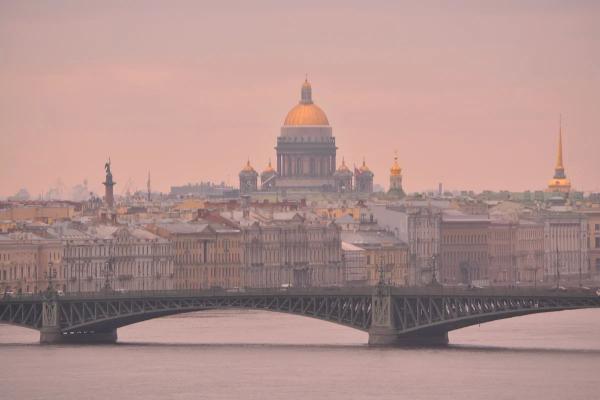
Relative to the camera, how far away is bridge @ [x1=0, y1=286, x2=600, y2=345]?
10356cm

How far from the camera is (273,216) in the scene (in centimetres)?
15512

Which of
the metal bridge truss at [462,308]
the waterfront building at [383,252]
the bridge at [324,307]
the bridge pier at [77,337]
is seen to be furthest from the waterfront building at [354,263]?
the metal bridge truss at [462,308]

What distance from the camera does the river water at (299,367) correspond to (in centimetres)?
9381

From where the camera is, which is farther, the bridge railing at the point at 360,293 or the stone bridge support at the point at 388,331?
the stone bridge support at the point at 388,331

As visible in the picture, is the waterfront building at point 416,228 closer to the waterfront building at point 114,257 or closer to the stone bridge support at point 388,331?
the waterfront building at point 114,257

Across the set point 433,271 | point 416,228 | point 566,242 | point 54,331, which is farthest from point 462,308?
point 566,242

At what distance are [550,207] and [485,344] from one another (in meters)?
75.5

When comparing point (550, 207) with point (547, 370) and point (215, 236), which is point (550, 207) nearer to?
point (215, 236)

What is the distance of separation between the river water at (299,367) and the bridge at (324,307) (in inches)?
31.9

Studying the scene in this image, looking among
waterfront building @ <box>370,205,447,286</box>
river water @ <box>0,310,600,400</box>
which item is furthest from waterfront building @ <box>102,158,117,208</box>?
river water @ <box>0,310,600,400</box>

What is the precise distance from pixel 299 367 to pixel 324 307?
7.43 m

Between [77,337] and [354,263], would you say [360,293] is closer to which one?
[77,337]

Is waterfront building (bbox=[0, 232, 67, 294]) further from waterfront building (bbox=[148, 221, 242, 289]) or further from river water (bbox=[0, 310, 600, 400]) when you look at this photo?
river water (bbox=[0, 310, 600, 400])

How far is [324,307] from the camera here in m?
108
